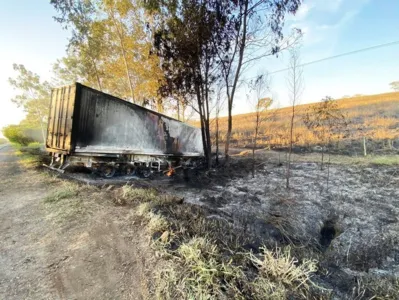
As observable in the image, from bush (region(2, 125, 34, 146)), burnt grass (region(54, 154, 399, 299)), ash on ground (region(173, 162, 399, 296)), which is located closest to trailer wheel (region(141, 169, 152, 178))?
burnt grass (region(54, 154, 399, 299))

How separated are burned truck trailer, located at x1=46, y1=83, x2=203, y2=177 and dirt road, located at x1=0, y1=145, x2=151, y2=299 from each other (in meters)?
2.73

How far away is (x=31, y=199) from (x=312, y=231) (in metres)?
7.86

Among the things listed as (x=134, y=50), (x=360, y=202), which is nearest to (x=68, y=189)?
(x=360, y=202)

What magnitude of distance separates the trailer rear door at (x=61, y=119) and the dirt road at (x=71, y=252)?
2.75 meters

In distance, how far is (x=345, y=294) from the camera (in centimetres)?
245

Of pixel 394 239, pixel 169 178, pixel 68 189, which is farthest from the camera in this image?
pixel 169 178

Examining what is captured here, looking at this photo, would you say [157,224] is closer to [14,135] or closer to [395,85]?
[14,135]

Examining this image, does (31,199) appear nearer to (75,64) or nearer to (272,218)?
(272,218)

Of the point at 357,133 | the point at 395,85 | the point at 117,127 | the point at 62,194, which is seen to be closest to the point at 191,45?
the point at 117,127

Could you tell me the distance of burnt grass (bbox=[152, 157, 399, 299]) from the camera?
10.3 feet

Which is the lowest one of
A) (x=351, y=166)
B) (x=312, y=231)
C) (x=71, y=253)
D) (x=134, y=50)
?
(x=312, y=231)

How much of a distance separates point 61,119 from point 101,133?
4.81 ft

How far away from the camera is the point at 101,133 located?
314 inches

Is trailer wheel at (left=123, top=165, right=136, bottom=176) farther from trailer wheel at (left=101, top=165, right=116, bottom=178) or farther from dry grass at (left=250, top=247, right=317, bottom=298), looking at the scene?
dry grass at (left=250, top=247, right=317, bottom=298)
